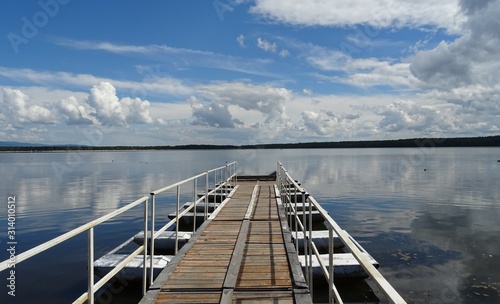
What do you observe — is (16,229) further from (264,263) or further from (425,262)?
(425,262)

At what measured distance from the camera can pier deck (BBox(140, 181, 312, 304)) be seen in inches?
176

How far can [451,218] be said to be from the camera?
55.3 ft

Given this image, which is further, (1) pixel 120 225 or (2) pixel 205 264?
(1) pixel 120 225

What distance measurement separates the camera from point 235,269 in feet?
17.3

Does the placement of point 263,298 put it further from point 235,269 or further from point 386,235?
point 386,235

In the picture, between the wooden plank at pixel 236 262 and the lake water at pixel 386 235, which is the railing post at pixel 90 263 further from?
the lake water at pixel 386 235

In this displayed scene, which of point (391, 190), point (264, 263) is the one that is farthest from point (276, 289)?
point (391, 190)

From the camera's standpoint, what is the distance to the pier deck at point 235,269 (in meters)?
4.46

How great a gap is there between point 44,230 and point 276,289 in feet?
44.9

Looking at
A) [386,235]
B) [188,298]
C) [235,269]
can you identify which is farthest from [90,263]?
[386,235]

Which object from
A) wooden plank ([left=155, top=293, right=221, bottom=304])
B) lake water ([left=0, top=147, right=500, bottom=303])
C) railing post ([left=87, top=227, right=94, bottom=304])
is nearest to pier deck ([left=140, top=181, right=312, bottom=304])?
wooden plank ([left=155, top=293, right=221, bottom=304])

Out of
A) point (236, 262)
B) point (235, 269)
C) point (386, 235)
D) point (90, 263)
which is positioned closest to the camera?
point (90, 263)

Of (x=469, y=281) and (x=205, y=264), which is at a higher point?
(x=205, y=264)

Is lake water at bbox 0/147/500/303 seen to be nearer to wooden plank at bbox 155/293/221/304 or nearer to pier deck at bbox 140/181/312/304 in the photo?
pier deck at bbox 140/181/312/304
